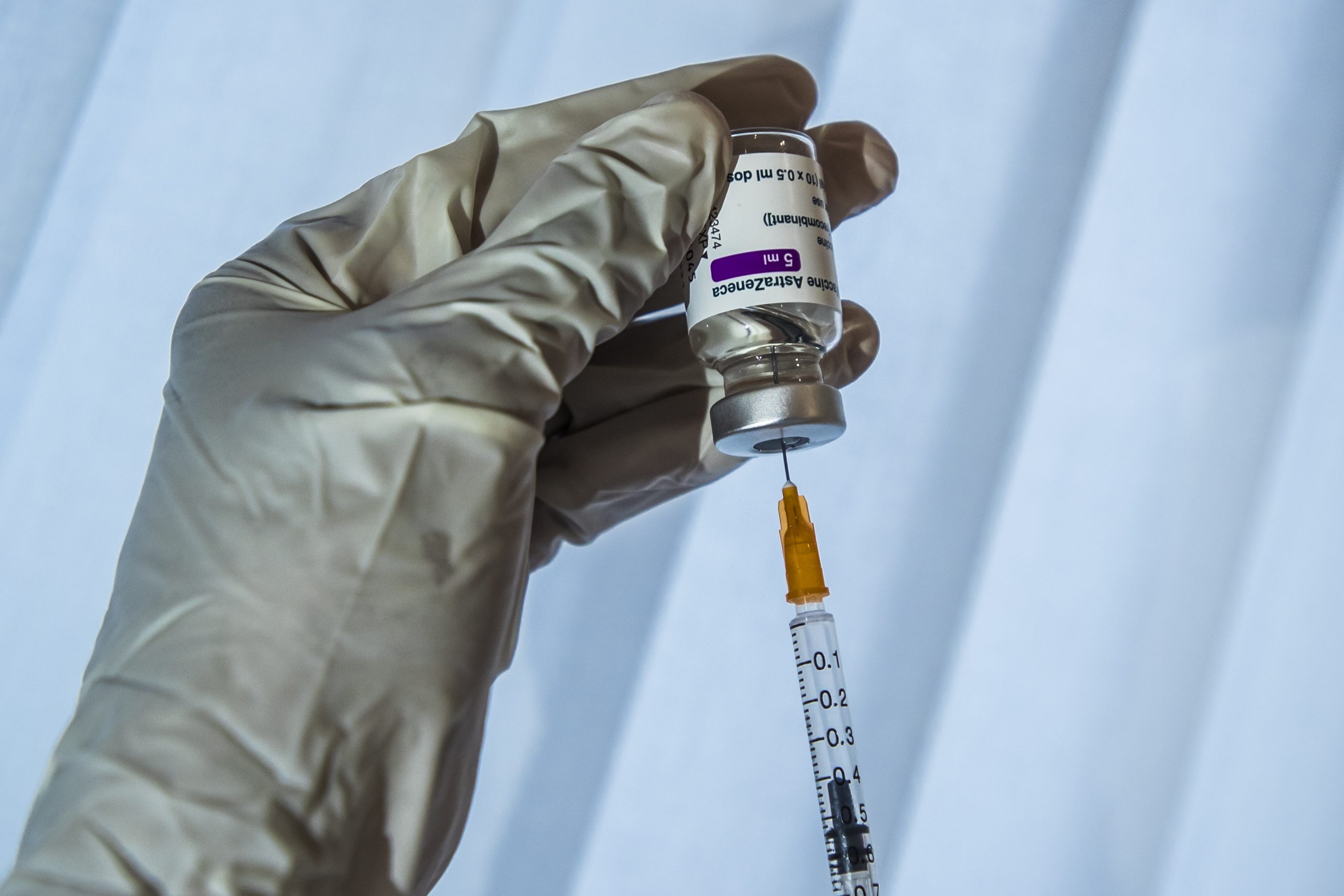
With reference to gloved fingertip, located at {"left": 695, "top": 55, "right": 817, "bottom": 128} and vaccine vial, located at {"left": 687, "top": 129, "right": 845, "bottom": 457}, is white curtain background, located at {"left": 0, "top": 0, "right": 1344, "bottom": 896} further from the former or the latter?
vaccine vial, located at {"left": 687, "top": 129, "right": 845, "bottom": 457}

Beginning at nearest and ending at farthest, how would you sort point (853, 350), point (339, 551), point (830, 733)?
point (339, 551) < point (830, 733) < point (853, 350)

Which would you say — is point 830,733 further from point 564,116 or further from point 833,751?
point 564,116

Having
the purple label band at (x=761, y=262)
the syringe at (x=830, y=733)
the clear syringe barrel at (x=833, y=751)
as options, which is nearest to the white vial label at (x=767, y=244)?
the purple label band at (x=761, y=262)

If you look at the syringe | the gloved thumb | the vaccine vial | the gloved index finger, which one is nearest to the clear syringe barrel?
the syringe

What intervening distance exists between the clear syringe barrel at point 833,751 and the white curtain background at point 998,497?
0.50 ft

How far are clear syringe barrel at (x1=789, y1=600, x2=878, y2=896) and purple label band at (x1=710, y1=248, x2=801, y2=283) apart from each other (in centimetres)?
25

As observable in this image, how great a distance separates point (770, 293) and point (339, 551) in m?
0.31

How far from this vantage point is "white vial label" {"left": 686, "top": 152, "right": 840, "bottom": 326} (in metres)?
0.57

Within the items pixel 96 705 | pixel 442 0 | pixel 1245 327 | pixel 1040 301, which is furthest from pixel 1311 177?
pixel 96 705

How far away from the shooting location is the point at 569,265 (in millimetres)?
564

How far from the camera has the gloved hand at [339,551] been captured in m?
0.49

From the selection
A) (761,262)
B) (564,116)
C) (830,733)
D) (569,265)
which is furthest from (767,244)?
(830,733)

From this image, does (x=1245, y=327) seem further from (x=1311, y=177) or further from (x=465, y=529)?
(x=465, y=529)

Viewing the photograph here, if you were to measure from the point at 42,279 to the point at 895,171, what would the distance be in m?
0.69
